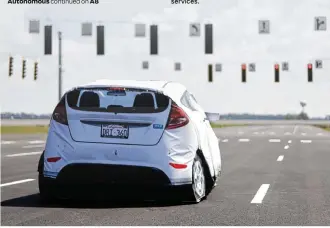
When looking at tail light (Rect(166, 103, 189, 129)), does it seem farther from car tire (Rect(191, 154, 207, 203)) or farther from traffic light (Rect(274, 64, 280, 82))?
traffic light (Rect(274, 64, 280, 82))

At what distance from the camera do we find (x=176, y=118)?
7.89 meters

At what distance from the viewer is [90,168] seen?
7938 millimetres

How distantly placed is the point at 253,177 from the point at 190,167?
5234 mm

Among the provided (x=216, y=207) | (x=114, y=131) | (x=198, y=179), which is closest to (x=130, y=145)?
(x=114, y=131)

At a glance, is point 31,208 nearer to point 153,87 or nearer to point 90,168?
point 90,168

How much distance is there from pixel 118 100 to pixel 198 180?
1.54 m

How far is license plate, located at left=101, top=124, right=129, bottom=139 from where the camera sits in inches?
309

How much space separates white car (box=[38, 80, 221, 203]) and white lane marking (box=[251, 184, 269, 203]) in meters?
Answer: 1.53

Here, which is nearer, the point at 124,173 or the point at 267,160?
the point at 124,173

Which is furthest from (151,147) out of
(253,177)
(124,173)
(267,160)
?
(267,160)

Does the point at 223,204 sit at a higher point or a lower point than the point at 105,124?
lower

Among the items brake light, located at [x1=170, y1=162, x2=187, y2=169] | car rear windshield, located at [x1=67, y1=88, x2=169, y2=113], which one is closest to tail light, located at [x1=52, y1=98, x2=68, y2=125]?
car rear windshield, located at [x1=67, y1=88, x2=169, y2=113]

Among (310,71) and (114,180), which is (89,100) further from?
(310,71)

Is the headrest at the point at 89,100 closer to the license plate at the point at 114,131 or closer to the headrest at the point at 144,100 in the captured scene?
the license plate at the point at 114,131
